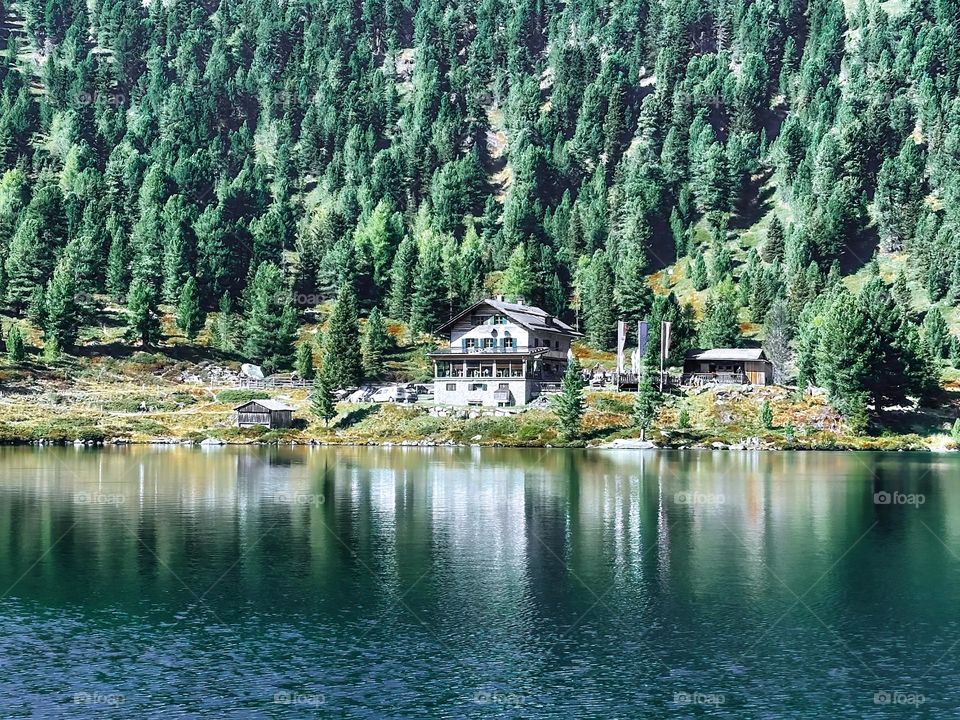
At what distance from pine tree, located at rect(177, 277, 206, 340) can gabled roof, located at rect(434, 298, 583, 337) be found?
37125mm

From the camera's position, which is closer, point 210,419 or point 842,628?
point 842,628

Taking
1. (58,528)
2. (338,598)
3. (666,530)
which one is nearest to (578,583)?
(338,598)

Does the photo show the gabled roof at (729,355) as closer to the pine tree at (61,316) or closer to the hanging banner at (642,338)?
the hanging banner at (642,338)

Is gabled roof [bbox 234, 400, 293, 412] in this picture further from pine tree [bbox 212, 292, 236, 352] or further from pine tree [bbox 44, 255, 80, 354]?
pine tree [bbox 212, 292, 236, 352]

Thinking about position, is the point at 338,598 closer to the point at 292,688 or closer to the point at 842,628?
the point at 292,688

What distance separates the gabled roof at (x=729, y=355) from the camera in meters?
147

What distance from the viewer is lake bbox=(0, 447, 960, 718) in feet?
112

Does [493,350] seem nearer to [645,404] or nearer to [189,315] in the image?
[645,404]

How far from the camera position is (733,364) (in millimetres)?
148125

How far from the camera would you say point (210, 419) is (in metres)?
132

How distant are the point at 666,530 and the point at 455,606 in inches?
864

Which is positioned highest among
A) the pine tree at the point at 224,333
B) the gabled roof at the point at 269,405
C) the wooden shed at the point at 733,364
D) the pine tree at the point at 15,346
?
the pine tree at the point at 224,333

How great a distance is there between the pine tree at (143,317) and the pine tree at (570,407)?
63071 millimetres

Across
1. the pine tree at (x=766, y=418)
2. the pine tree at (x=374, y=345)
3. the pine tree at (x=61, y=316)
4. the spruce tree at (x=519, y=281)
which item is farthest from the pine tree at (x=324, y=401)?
the spruce tree at (x=519, y=281)
